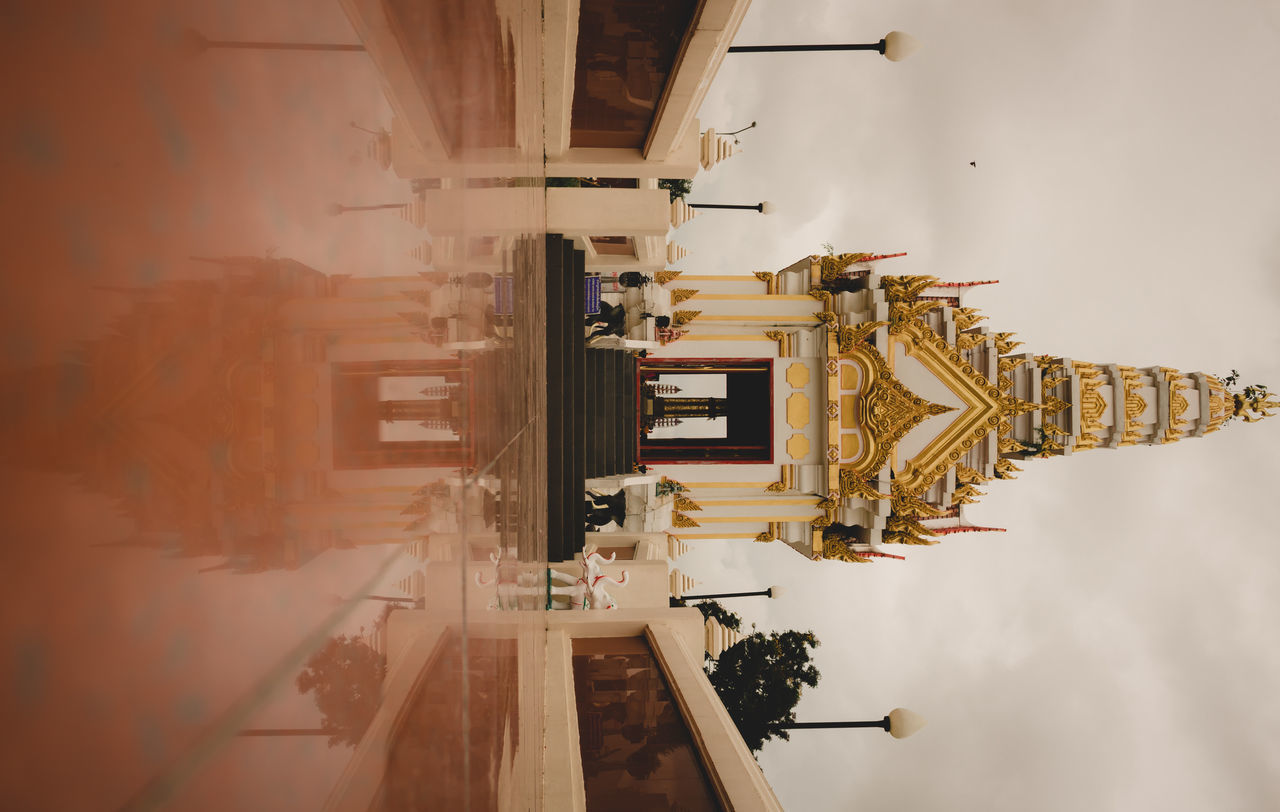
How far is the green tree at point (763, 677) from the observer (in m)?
16.0

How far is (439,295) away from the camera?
1.40 m

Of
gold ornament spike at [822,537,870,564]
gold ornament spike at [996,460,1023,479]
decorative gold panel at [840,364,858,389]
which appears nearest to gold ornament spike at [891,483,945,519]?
gold ornament spike at [822,537,870,564]

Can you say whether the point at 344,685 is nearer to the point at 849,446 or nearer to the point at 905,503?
the point at 849,446

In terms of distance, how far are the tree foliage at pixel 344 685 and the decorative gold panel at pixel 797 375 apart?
44.0ft

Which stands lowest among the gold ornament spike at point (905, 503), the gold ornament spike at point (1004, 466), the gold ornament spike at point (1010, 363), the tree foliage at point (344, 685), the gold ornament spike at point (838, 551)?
the gold ornament spike at point (838, 551)

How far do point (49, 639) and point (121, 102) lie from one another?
29 cm

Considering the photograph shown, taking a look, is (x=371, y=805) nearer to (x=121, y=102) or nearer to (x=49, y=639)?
(x=49, y=639)

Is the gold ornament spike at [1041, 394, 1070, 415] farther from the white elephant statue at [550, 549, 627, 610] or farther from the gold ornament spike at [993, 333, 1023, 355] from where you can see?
the white elephant statue at [550, 549, 627, 610]

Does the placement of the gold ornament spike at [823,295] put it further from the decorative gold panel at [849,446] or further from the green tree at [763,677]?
the green tree at [763,677]

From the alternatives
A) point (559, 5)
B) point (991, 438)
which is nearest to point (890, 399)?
point (991, 438)

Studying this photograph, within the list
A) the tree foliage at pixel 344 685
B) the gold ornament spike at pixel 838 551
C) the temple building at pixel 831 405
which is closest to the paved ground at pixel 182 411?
the tree foliage at pixel 344 685

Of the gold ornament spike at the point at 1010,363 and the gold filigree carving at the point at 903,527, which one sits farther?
the gold ornament spike at the point at 1010,363

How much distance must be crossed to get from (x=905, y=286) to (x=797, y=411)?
10.1 ft

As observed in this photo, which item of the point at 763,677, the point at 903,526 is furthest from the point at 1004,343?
the point at 763,677
